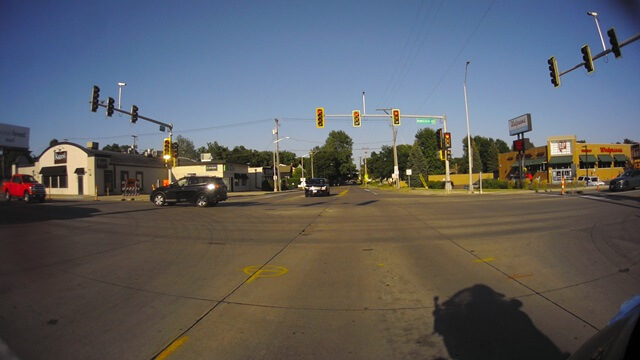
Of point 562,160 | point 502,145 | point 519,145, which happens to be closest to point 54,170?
point 519,145

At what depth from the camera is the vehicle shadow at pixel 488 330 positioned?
3.72 meters

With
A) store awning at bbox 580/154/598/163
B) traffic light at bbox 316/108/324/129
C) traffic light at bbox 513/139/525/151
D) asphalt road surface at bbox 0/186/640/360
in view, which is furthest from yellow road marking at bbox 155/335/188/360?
store awning at bbox 580/154/598/163

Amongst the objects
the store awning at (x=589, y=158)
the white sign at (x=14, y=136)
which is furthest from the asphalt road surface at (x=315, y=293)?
the store awning at (x=589, y=158)

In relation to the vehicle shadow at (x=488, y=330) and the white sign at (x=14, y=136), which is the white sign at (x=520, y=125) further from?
the white sign at (x=14, y=136)

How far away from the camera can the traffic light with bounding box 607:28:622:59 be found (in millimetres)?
15312

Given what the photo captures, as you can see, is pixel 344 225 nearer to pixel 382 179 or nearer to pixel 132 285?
pixel 132 285

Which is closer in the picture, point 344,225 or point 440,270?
point 440,270

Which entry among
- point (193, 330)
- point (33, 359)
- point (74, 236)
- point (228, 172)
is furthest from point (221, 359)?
point (228, 172)

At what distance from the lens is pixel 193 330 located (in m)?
4.45

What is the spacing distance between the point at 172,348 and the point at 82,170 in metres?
48.6

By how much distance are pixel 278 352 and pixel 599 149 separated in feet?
263

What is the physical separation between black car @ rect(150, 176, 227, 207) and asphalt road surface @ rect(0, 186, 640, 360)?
12.0m

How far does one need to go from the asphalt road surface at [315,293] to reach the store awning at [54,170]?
41413 mm

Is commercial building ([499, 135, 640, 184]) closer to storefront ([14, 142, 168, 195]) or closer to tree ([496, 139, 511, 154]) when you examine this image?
storefront ([14, 142, 168, 195])
